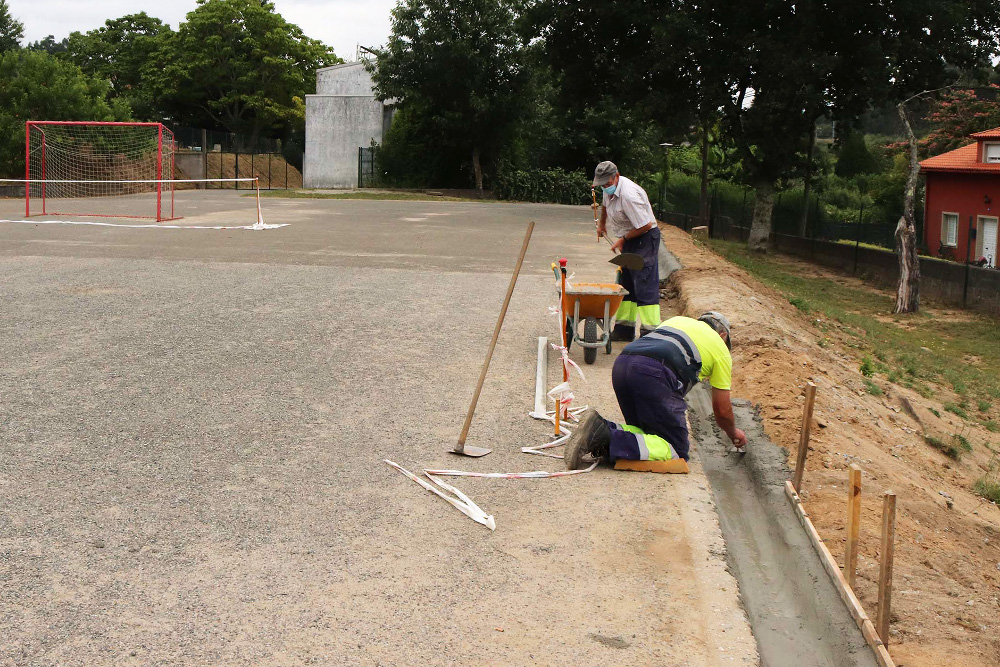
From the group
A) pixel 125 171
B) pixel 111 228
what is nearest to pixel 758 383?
pixel 111 228

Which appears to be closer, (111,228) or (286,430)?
(286,430)

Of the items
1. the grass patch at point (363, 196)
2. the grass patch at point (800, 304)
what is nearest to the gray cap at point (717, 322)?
the grass patch at point (800, 304)

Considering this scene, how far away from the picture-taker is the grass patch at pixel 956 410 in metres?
11.8

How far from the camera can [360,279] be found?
578 inches

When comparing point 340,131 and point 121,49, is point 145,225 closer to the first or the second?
point 340,131

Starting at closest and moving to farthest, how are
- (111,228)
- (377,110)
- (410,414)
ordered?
(410,414)
(111,228)
(377,110)

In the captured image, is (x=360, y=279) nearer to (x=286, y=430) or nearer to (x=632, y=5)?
(x=286, y=430)

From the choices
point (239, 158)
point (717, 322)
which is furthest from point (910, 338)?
point (239, 158)

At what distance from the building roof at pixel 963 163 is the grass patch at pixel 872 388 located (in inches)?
744

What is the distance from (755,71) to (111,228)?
18436mm

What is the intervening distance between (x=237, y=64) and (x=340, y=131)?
467 inches

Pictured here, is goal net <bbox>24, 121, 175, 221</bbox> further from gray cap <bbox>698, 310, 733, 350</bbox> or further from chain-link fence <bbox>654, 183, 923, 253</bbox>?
gray cap <bbox>698, 310, 733, 350</bbox>

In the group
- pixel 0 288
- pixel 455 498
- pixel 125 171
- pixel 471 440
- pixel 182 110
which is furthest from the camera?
pixel 182 110

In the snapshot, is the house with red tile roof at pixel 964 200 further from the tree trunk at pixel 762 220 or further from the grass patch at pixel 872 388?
the grass patch at pixel 872 388
